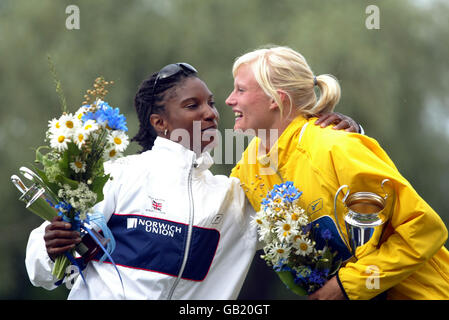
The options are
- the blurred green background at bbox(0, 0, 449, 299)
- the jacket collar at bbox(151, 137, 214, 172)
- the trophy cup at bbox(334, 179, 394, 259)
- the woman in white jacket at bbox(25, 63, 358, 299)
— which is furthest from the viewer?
the blurred green background at bbox(0, 0, 449, 299)

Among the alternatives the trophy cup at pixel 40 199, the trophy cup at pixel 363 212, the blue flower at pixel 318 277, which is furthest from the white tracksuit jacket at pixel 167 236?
the trophy cup at pixel 363 212

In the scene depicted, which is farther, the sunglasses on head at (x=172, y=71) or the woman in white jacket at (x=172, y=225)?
the sunglasses on head at (x=172, y=71)

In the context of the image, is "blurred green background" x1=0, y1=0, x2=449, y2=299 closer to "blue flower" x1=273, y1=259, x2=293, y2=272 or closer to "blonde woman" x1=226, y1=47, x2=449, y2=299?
"blonde woman" x1=226, y1=47, x2=449, y2=299

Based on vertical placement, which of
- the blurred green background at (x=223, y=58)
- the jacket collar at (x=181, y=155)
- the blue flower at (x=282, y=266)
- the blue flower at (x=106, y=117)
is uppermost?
the blue flower at (x=106, y=117)

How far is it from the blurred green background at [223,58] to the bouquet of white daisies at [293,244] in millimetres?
7453

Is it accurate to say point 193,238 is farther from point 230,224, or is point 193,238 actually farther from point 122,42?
point 122,42

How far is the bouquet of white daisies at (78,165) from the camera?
11.8ft

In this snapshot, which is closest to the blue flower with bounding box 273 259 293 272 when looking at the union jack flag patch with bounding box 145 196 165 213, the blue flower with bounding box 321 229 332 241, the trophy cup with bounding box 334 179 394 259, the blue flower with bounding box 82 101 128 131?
the blue flower with bounding box 321 229 332 241

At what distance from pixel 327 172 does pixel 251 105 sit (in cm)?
77

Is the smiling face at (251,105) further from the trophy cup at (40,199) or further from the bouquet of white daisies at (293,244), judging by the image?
the trophy cup at (40,199)

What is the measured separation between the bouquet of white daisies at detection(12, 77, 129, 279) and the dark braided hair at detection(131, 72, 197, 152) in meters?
0.70

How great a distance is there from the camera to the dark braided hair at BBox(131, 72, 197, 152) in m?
4.37
